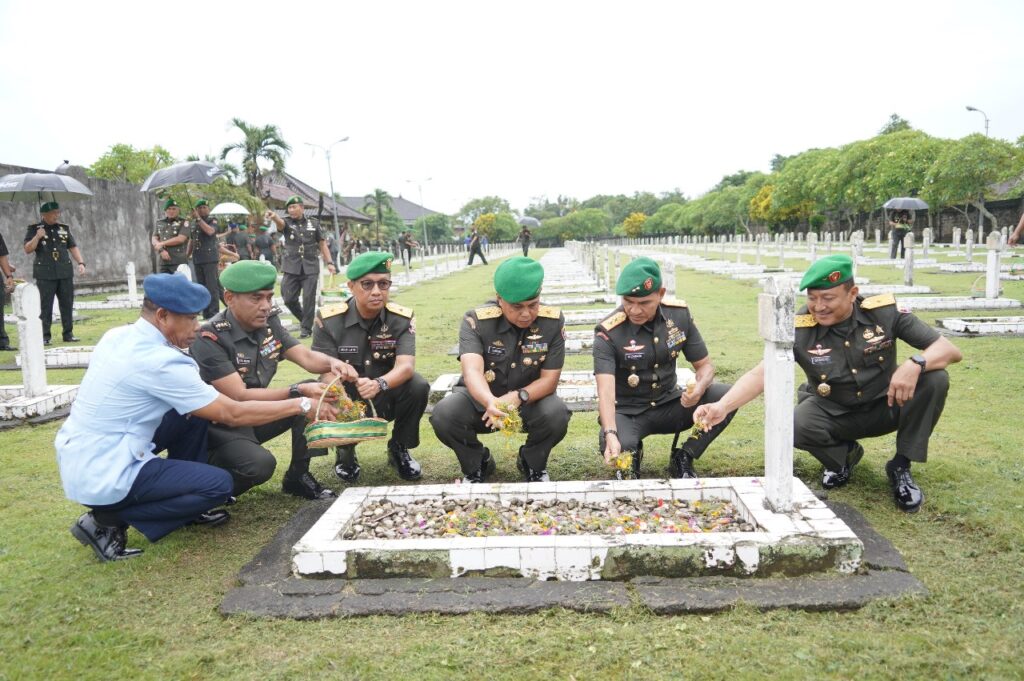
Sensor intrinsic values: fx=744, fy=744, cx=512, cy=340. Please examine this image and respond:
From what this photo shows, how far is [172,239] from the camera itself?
1118cm

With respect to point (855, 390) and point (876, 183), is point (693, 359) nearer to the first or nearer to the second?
point (855, 390)

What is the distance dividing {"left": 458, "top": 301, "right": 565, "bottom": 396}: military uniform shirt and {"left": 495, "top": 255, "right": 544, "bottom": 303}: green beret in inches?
11.7

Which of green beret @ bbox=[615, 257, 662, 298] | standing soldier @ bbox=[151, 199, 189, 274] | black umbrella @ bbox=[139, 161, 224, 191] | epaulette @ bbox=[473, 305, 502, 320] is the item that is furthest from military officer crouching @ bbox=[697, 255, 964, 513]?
black umbrella @ bbox=[139, 161, 224, 191]

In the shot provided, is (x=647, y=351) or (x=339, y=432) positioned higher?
(x=647, y=351)

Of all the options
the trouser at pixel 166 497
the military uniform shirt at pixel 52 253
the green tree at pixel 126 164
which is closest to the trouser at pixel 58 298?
the military uniform shirt at pixel 52 253

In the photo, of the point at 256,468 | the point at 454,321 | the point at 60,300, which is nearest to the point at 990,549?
the point at 256,468

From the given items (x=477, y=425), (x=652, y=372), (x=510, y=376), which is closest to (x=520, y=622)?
(x=477, y=425)

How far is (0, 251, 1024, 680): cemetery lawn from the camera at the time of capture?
2580mm

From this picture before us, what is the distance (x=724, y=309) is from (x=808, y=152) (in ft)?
135

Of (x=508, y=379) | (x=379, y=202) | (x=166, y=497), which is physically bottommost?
(x=166, y=497)

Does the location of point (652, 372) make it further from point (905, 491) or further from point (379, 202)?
point (379, 202)

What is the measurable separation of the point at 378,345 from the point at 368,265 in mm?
555

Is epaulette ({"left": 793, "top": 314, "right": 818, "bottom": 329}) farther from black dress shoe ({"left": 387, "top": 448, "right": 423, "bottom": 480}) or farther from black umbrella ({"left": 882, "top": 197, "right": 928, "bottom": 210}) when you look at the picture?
black umbrella ({"left": 882, "top": 197, "right": 928, "bottom": 210})

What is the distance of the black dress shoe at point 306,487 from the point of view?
14.4 feet
